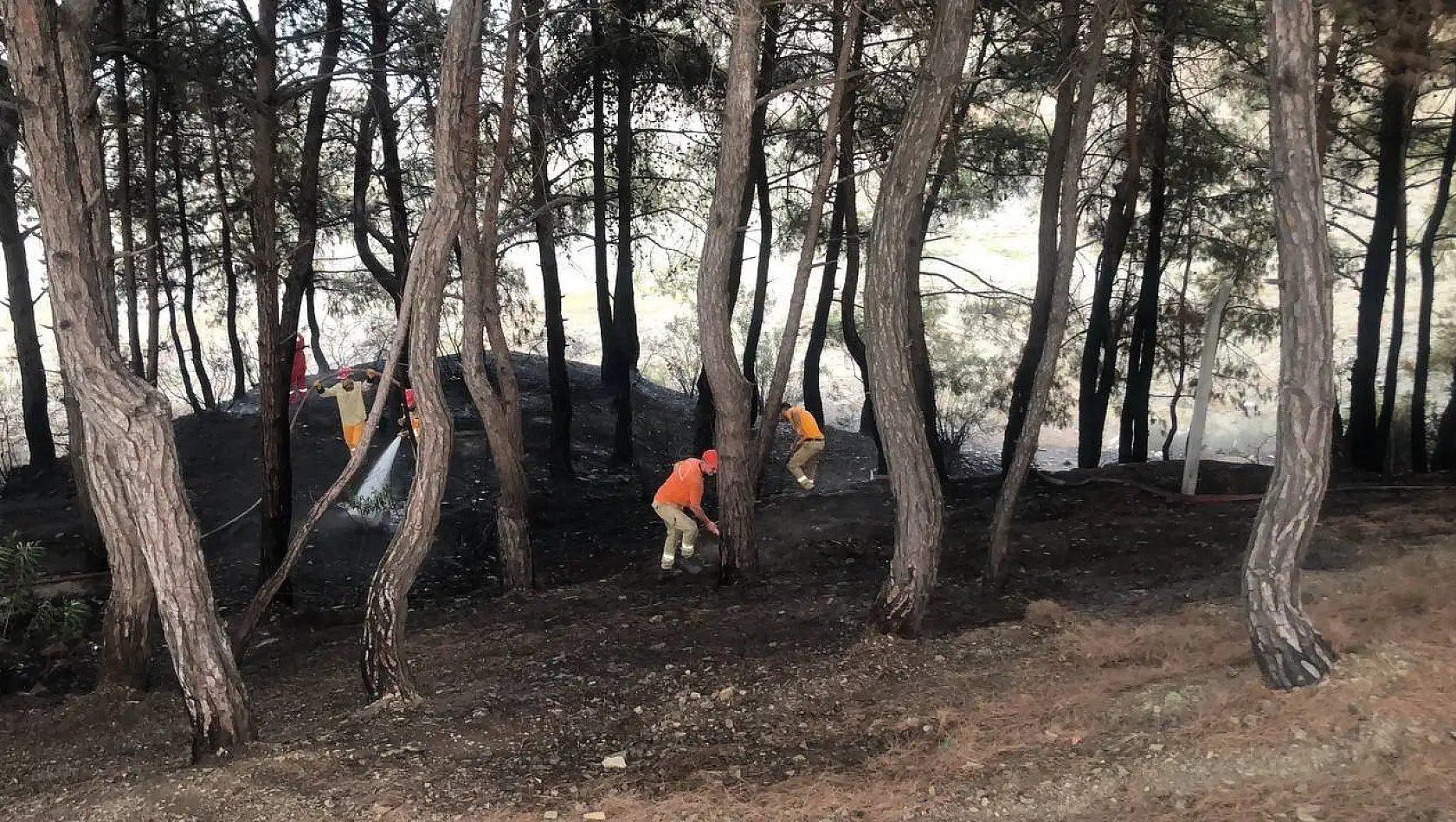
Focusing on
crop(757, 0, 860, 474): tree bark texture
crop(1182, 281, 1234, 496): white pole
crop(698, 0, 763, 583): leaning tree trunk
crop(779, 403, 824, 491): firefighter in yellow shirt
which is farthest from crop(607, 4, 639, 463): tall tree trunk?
crop(1182, 281, 1234, 496): white pole

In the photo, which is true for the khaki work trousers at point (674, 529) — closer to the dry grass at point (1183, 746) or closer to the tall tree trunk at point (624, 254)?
the dry grass at point (1183, 746)

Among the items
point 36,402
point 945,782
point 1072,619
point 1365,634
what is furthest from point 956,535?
point 36,402

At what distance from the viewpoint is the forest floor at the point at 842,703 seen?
4066 millimetres

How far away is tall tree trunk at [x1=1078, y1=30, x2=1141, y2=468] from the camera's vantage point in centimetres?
1209

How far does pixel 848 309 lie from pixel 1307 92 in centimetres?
876

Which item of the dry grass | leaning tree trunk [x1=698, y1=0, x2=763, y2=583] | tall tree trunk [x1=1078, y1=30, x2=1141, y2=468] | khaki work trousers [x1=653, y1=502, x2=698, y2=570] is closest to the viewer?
the dry grass

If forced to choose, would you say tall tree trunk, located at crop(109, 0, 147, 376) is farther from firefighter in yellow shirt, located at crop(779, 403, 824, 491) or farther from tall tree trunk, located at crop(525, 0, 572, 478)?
firefighter in yellow shirt, located at crop(779, 403, 824, 491)

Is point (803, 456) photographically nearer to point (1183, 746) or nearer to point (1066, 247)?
point (1066, 247)

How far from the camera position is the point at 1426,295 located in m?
14.1

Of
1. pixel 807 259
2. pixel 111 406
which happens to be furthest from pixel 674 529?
pixel 111 406

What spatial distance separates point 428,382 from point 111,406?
162cm

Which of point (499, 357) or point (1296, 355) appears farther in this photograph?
point (499, 357)

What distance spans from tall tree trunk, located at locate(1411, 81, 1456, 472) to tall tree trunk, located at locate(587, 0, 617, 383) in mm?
11588

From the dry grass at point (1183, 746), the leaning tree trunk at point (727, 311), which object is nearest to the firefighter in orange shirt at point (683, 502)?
the leaning tree trunk at point (727, 311)
